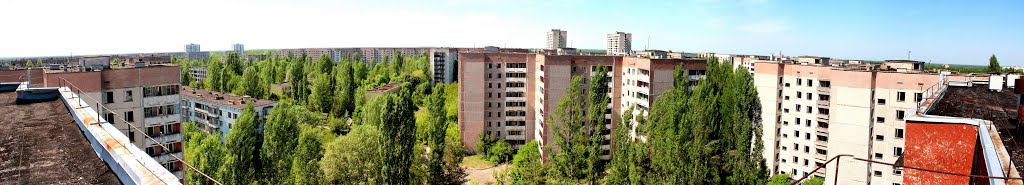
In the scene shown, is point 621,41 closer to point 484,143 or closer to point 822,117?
point 484,143

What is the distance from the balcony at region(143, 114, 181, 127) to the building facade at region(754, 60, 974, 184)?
78.9 feet

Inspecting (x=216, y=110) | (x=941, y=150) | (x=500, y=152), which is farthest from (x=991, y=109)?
(x=216, y=110)

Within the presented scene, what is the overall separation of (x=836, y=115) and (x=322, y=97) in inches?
1406

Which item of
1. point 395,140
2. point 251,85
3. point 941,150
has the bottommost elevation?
point 395,140

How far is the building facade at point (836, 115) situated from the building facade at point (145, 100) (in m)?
24.0

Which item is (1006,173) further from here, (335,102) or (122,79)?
(335,102)

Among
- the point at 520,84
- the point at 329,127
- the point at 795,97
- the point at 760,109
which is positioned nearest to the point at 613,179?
the point at 760,109

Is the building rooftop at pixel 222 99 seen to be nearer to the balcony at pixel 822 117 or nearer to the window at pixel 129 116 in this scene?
the window at pixel 129 116

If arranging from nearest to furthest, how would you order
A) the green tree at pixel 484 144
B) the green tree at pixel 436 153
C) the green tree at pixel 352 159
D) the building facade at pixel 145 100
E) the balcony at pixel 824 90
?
the building facade at pixel 145 100
the green tree at pixel 352 159
the green tree at pixel 436 153
the balcony at pixel 824 90
the green tree at pixel 484 144

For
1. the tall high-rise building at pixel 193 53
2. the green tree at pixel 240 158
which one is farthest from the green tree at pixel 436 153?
the tall high-rise building at pixel 193 53

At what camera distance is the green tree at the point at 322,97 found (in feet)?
152

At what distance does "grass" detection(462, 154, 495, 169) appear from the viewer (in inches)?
1300

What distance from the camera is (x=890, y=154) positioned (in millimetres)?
23453

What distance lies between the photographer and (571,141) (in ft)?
86.4
